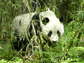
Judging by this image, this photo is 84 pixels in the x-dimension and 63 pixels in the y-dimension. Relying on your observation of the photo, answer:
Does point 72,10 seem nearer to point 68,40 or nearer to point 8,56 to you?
point 68,40

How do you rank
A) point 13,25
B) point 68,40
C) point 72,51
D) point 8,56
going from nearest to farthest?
point 72,51, point 68,40, point 8,56, point 13,25

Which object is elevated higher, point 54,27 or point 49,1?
point 49,1

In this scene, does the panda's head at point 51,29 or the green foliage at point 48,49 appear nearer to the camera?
the green foliage at point 48,49

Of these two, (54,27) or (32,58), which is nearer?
(32,58)

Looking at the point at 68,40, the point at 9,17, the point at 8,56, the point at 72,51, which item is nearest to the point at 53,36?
the point at 68,40

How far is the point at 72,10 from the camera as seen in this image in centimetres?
529

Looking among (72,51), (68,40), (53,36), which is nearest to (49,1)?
(53,36)

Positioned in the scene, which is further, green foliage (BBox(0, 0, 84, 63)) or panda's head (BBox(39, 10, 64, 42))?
panda's head (BBox(39, 10, 64, 42))

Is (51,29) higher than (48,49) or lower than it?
higher

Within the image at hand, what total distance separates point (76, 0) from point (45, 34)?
2.72 metres

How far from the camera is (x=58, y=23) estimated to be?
3260 mm

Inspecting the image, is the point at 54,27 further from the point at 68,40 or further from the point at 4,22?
the point at 4,22

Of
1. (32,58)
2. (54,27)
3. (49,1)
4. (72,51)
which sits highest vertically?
(49,1)

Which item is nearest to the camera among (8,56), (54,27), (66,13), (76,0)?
(8,56)
